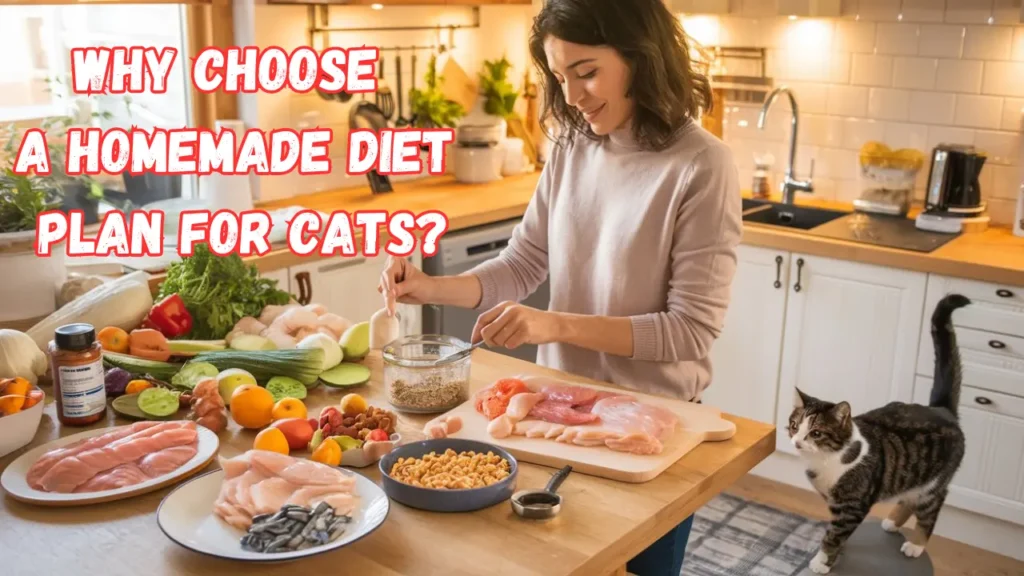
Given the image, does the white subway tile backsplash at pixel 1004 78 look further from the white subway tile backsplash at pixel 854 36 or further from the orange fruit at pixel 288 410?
the orange fruit at pixel 288 410

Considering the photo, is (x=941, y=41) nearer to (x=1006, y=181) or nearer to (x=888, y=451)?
(x=1006, y=181)

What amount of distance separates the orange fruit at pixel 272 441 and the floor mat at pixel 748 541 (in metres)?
1.80

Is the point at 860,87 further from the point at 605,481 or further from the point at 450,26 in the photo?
the point at 605,481

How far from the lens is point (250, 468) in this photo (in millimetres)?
1532

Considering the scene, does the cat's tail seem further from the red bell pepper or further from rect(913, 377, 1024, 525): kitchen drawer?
the red bell pepper

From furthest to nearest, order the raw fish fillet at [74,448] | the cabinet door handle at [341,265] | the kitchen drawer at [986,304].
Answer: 1. the cabinet door handle at [341,265]
2. the kitchen drawer at [986,304]
3. the raw fish fillet at [74,448]

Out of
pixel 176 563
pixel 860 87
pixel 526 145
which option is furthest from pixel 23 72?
pixel 860 87

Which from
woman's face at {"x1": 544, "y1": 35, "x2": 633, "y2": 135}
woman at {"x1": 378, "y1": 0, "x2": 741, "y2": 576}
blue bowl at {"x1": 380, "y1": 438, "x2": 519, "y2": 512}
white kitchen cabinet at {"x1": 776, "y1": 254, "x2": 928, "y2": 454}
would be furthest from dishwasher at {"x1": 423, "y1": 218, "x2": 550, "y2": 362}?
blue bowl at {"x1": 380, "y1": 438, "x2": 519, "y2": 512}

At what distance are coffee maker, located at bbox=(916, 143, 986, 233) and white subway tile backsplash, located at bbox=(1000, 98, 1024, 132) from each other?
135 mm

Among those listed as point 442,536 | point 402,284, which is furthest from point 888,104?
point 442,536

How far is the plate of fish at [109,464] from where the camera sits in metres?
1.52

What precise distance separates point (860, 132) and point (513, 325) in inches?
99.0

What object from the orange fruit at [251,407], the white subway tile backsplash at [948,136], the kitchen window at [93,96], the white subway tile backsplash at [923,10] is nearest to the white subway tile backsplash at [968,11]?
the white subway tile backsplash at [923,10]

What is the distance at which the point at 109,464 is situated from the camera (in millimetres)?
1567
